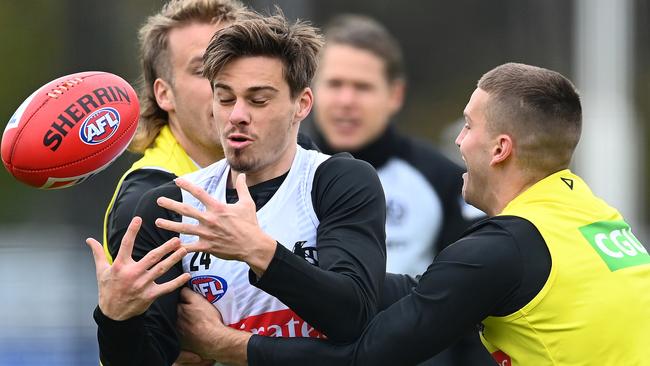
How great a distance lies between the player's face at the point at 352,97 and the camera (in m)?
7.08

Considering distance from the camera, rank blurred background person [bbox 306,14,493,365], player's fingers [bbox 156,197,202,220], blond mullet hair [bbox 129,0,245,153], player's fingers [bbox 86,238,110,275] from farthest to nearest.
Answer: blurred background person [bbox 306,14,493,365]
blond mullet hair [bbox 129,0,245,153]
player's fingers [bbox 86,238,110,275]
player's fingers [bbox 156,197,202,220]

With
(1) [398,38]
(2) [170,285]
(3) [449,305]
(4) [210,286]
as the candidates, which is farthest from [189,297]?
(1) [398,38]

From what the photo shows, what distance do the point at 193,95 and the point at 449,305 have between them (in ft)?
5.07

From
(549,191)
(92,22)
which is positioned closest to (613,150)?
(92,22)

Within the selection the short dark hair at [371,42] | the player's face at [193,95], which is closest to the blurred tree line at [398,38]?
the short dark hair at [371,42]

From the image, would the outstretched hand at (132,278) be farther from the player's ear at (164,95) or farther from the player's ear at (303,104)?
the player's ear at (164,95)

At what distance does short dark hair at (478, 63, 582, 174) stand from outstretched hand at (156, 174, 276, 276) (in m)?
0.99

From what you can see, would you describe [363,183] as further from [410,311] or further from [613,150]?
[613,150]

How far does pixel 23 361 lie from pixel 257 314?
558 cm

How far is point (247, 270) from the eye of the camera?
3.88 metres

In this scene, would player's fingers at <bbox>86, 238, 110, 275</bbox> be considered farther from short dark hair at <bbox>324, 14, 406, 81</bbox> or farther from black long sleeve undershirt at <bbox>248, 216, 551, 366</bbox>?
short dark hair at <bbox>324, 14, 406, 81</bbox>

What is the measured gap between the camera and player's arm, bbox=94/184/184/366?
12.2 feet

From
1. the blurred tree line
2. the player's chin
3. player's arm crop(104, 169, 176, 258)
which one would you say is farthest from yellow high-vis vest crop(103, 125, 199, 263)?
the blurred tree line

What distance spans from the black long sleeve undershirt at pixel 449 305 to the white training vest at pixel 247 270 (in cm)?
13
